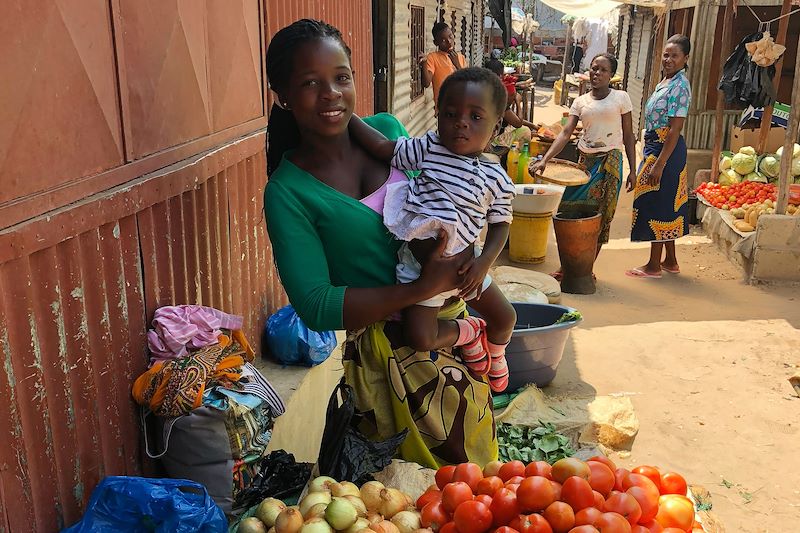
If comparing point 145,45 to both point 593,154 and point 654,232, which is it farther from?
point 654,232

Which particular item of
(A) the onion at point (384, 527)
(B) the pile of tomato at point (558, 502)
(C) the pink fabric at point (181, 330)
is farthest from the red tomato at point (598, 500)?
(C) the pink fabric at point (181, 330)

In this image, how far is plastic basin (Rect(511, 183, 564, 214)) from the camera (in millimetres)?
7453

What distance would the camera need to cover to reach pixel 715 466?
4051 mm

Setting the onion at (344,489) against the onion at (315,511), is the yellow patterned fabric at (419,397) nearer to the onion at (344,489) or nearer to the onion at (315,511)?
the onion at (344,489)

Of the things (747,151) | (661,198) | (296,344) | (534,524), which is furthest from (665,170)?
(534,524)

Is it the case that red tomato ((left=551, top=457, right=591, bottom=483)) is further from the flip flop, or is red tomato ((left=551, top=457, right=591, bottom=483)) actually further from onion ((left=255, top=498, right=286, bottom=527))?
the flip flop

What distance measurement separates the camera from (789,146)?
22.3ft

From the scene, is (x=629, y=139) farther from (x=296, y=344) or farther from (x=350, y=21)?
(x=296, y=344)

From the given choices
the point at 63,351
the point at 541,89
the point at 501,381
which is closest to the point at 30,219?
the point at 63,351

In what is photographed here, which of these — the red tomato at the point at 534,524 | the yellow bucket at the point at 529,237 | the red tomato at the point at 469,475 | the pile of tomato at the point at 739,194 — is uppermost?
the red tomato at the point at 534,524

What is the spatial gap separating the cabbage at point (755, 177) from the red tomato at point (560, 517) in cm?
852

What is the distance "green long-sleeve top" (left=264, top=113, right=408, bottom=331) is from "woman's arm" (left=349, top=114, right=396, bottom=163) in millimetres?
217

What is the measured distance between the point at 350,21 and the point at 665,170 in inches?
131

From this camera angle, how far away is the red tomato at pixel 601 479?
1.74m
